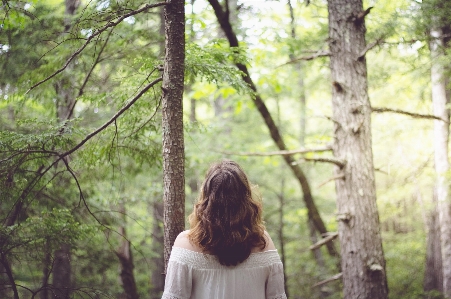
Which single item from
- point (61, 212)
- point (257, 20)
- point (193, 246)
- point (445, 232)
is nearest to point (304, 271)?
point (445, 232)

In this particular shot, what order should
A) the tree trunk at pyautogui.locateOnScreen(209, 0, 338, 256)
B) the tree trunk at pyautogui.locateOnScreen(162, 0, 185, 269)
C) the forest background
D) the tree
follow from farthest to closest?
1. the tree
2. the tree trunk at pyautogui.locateOnScreen(209, 0, 338, 256)
3. the forest background
4. the tree trunk at pyautogui.locateOnScreen(162, 0, 185, 269)

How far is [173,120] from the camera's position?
2971 mm

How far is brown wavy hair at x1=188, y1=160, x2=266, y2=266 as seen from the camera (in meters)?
2.25

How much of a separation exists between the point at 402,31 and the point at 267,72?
2322 mm

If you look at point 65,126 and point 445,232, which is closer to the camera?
point 65,126

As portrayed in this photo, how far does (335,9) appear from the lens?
17.3 ft

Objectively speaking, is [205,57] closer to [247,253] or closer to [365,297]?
[247,253]

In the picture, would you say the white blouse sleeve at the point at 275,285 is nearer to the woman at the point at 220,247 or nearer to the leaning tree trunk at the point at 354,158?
the woman at the point at 220,247

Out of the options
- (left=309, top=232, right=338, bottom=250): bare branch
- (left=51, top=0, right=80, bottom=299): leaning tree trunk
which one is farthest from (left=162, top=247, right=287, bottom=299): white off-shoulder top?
(left=309, top=232, right=338, bottom=250): bare branch

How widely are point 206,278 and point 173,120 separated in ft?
4.20

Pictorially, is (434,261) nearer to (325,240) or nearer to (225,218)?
(325,240)

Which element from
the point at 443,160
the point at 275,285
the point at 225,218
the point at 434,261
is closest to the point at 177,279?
the point at 225,218

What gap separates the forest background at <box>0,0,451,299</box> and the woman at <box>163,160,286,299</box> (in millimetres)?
1197

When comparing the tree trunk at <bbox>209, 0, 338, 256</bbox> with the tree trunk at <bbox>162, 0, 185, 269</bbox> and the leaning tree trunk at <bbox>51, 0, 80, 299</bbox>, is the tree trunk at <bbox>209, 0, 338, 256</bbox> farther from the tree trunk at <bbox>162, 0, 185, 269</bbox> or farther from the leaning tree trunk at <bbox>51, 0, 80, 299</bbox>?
the tree trunk at <bbox>162, 0, 185, 269</bbox>
